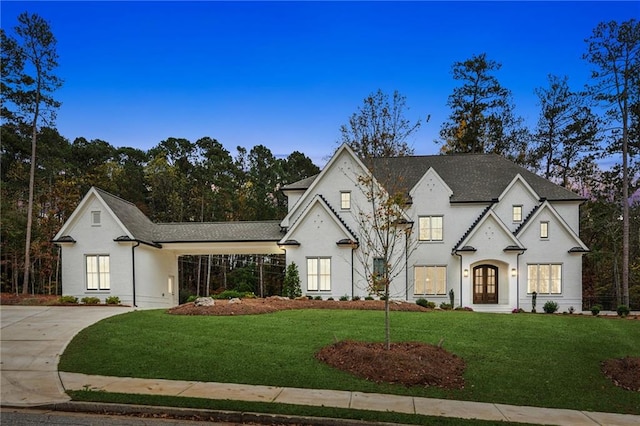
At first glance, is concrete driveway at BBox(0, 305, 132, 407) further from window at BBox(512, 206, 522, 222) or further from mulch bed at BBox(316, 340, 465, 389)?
window at BBox(512, 206, 522, 222)

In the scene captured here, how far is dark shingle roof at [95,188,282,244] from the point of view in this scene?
24736 mm

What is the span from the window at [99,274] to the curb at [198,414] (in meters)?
17.2

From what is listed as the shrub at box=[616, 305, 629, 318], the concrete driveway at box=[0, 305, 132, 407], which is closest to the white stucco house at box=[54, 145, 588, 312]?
the shrub at box=[616, 305, 629, 318]

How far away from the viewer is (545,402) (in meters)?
8.64

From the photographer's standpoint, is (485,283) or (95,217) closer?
(95,217)

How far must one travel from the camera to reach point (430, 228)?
25453 millimetres

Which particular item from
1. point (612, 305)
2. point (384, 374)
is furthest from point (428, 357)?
point (612, 305)

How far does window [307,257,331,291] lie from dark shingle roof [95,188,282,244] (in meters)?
2.77

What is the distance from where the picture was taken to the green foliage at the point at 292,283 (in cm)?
2328

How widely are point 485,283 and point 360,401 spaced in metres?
18.9

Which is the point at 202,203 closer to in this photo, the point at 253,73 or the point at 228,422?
the point at 253,73

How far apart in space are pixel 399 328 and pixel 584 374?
531 cm

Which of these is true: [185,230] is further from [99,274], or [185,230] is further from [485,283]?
[485,283]

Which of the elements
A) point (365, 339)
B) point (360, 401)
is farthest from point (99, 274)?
point (360, 401)
